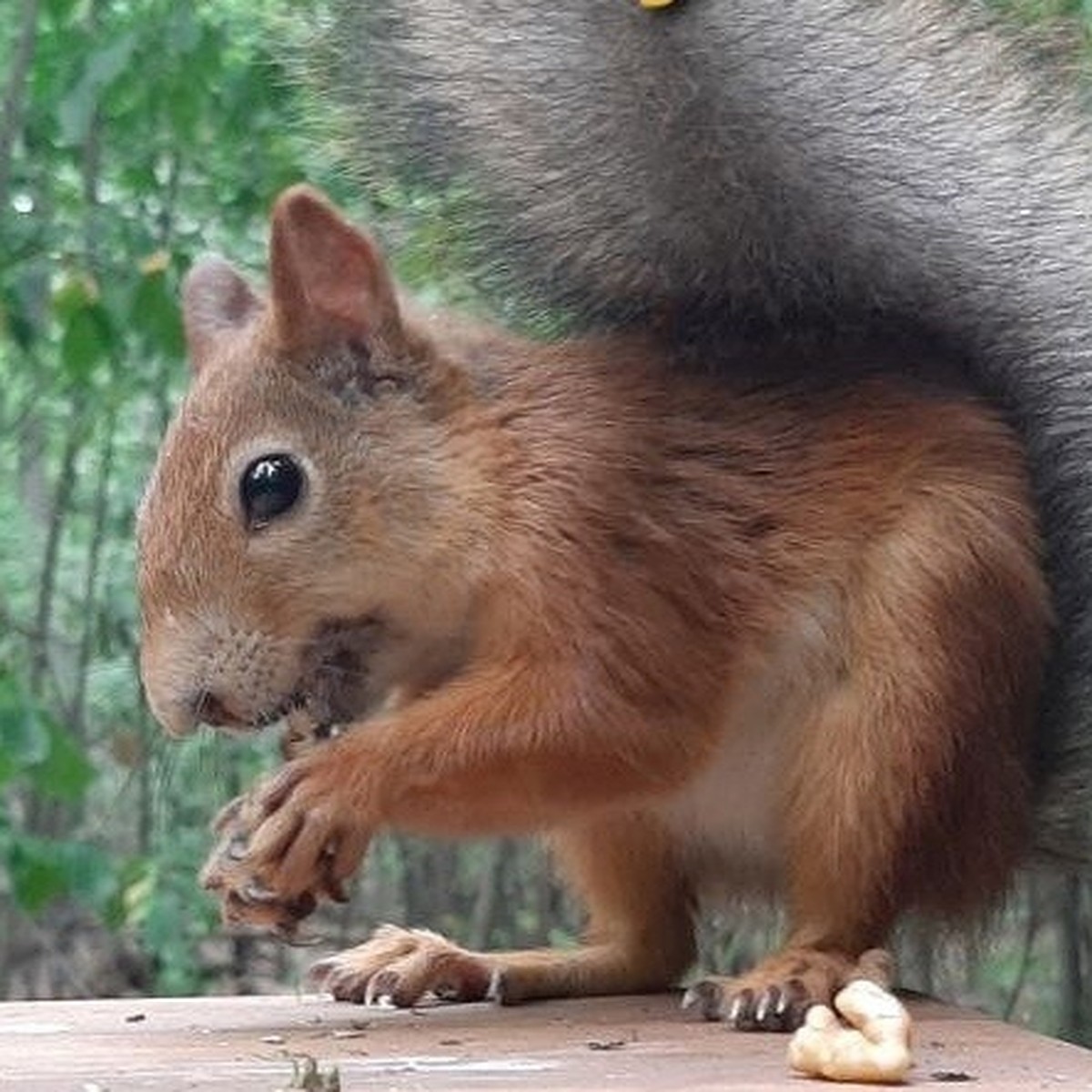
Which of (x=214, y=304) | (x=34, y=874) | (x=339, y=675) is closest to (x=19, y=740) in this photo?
(x=34, y=874)

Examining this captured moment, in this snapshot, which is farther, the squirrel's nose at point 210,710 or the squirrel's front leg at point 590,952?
the squirrel's front leg at point 590,952

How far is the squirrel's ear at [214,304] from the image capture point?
5.08ft

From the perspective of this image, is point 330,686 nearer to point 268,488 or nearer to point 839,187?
point 268,488

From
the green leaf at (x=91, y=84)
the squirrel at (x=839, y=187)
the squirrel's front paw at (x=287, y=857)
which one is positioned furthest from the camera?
the green leaf at (x=91, y=84)

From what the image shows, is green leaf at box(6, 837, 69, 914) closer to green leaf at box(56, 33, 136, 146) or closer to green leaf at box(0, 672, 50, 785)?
green leaf at box(0, 672, 50, 785)

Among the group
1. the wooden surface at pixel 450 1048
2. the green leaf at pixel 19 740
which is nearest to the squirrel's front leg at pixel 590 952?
the wooden surface at pixel 450 1048

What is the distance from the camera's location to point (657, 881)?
63.2 inches

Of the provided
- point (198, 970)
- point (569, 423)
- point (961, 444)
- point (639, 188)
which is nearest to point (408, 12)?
point (639, 188)

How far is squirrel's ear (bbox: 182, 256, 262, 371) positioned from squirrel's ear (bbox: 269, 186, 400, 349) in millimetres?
111

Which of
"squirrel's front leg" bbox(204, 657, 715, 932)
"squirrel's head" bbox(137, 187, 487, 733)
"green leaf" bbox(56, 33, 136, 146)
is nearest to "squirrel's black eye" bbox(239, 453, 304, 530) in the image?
"squirrel's head" bbox(137, 187, 487, 733)

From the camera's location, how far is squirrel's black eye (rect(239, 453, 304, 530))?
1.38 m

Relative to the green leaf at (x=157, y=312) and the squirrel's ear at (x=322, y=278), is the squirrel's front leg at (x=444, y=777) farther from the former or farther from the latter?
the green leaf at (x=157, y=312)

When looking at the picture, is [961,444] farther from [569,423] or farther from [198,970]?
[198,970]

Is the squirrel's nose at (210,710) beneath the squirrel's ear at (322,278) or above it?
beneath
